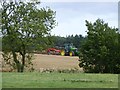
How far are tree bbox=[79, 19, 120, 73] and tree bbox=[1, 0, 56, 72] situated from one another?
3222 millimetres

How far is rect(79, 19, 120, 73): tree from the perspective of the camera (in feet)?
81.8

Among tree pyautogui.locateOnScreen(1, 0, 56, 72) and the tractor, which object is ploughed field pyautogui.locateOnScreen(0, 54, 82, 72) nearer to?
tree pyautogui.locateOnScreen(1, 0, 56, 72)

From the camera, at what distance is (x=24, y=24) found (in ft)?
78.7

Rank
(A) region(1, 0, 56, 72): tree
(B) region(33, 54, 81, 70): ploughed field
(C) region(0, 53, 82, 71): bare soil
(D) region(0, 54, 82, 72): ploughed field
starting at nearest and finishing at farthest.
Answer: (A) region(1, 0, 56, 72): tree
(D) region(0, 54, 82, 72): ploughed field
(C) region(0, 53, 82, 71): bare soil
(B) region(33, 54, 81, 70): ploughed field

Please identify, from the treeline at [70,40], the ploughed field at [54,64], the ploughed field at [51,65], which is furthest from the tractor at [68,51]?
the ploughed field at [51,65]

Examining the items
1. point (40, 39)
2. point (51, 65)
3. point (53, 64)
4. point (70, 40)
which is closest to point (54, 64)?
point (53, 64)

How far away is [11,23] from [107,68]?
7718mm

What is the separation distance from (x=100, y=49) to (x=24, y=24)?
576 cm

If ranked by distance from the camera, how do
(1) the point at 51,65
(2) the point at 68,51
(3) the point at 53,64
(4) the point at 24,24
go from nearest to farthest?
(4) the point at 24,24 < (1) the point at 51,65 < (3) the point at 53,64 < (2) the point at 68,51

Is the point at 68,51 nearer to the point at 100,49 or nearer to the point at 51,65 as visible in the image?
the point at 51,65

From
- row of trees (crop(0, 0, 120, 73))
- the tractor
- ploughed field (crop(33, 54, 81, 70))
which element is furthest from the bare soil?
the tractor

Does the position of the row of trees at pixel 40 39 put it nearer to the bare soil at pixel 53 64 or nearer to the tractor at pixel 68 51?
the bare soil at pixel 53 64

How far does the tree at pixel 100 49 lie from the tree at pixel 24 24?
3.22 m

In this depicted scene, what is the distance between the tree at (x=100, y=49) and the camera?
2494cm
